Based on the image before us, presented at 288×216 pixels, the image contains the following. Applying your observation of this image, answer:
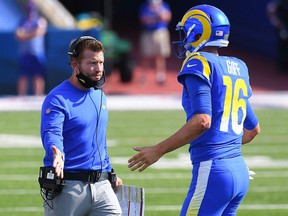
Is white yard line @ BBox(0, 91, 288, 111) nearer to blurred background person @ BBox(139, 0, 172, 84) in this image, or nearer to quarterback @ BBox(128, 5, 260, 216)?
blurred background person @ BBox(139, 0, 172, 84)

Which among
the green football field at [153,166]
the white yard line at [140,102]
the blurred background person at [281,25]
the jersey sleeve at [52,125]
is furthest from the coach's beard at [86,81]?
the blurred background person at [281,25]

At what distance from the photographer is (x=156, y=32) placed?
23.0 m

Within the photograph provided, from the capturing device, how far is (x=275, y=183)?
1126 centimetres

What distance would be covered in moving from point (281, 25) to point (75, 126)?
64.8 feet

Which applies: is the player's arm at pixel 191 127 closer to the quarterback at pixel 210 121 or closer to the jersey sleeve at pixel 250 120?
the quarterback at pixel 210 121

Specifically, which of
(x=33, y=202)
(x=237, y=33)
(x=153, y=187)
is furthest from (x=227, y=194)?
(x=237, y=33)

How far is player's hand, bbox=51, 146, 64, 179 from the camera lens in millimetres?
5801

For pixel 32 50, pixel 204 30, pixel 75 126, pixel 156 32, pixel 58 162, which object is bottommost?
pixel 32 50

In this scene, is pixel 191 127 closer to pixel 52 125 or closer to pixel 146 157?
pixel 146 157

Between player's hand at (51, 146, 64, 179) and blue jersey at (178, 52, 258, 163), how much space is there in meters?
0.77

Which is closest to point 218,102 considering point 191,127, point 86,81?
point 191,127

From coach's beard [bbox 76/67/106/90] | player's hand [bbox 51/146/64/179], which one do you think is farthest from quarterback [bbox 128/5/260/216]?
coach's beard [bbox 76/67/106/90]

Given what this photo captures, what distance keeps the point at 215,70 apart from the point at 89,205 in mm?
1158

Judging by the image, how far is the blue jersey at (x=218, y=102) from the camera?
5.78 metres
